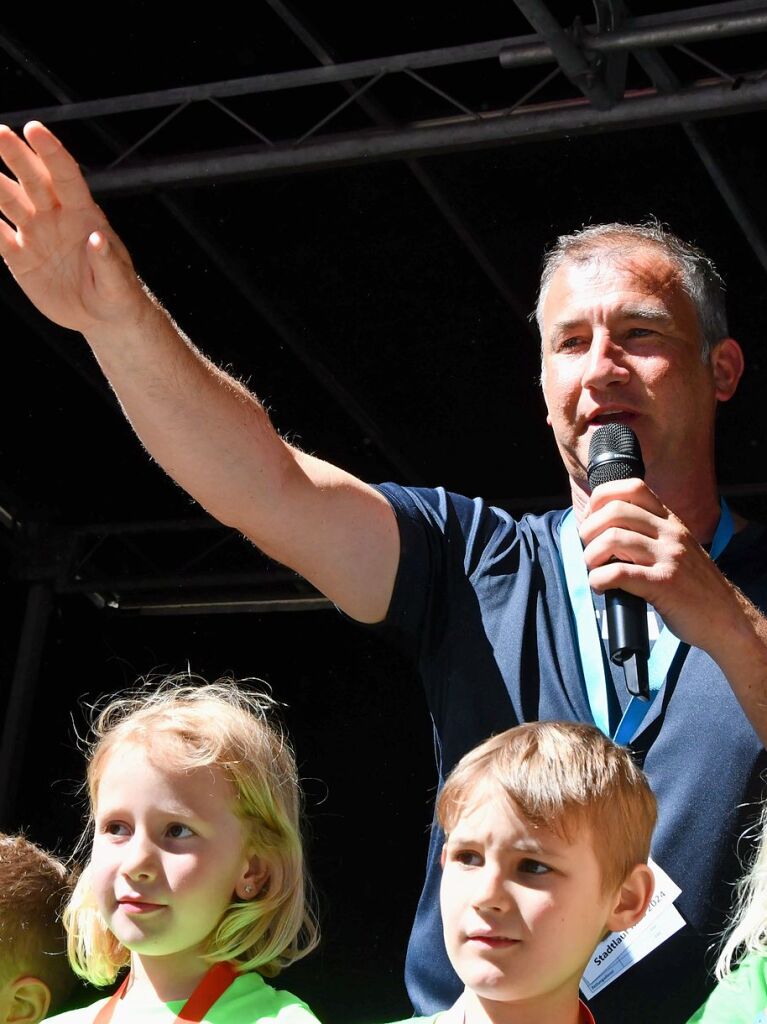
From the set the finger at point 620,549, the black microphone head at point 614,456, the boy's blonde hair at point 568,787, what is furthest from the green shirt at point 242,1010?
the black microphone head at point 614,456

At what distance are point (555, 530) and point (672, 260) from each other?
2.02ft

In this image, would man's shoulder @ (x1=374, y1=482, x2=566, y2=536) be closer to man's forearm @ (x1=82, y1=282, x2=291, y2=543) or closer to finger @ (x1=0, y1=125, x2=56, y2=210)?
man's forearm @ (x1=82, y1=282, x2=291, y2=543)

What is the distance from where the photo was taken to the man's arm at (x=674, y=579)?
1.81 m

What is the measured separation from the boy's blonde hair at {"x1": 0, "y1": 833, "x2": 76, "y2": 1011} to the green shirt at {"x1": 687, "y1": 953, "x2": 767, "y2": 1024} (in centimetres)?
110

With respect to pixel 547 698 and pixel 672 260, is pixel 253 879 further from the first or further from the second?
pixel 672 260

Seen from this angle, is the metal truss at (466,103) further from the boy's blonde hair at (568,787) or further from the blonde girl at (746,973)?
the blonde girl at (746,973)

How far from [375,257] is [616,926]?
3.67m

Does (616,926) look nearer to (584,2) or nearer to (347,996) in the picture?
(584,2)

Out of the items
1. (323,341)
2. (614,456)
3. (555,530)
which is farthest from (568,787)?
(323,341)

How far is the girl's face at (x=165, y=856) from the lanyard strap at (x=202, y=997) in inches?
1.7

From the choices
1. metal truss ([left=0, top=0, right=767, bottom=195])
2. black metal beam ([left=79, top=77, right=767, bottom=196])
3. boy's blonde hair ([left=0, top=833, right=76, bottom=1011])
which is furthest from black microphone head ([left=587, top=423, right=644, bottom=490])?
black metal beam ([left=79, top=77, right=767, bottom=196])

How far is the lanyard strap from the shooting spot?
199 cm

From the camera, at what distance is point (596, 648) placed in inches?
84.7

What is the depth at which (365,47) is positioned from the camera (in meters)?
4.41
